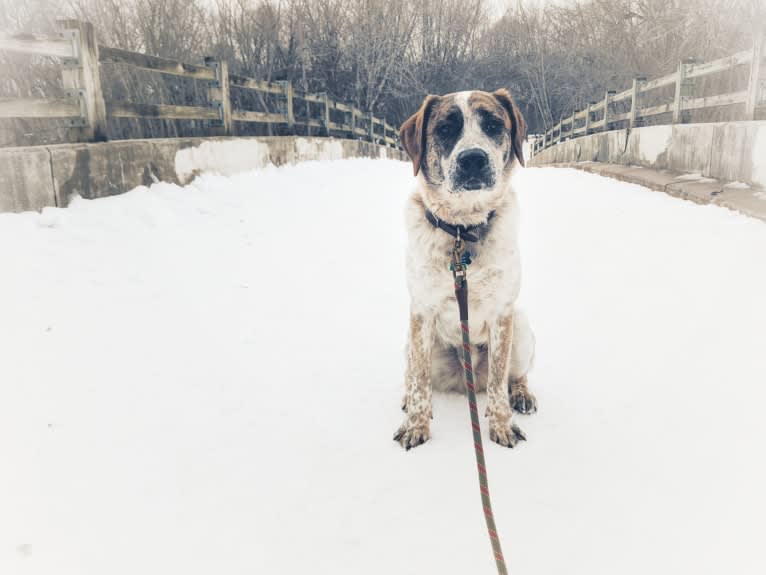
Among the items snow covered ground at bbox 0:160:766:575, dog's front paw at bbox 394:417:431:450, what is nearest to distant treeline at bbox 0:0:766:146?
snow covered ground at bbox 0:160:766:575

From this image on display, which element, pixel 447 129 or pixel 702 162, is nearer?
pixel 447 129

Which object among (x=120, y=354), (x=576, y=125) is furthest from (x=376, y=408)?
(x=576, y=125)

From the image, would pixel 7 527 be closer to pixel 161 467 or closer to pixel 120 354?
pixel 161 467

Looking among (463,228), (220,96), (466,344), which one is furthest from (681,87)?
(466,344)

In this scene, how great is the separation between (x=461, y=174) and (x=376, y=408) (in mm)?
1156

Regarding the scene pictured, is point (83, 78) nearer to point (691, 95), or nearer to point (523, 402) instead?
point (523, 402)

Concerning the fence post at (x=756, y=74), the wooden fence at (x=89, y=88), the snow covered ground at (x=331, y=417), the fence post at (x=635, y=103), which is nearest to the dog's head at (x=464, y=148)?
the snow covered ground at (x=331, y=417)

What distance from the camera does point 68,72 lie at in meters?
5.03

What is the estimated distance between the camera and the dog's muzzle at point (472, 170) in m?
2.41

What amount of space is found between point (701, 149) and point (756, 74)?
99 centimetres

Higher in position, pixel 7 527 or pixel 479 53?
pixel 479 53

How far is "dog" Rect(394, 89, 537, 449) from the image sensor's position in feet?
7.97

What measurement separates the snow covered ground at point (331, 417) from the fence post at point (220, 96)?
338 centimetres

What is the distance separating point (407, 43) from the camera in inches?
945
